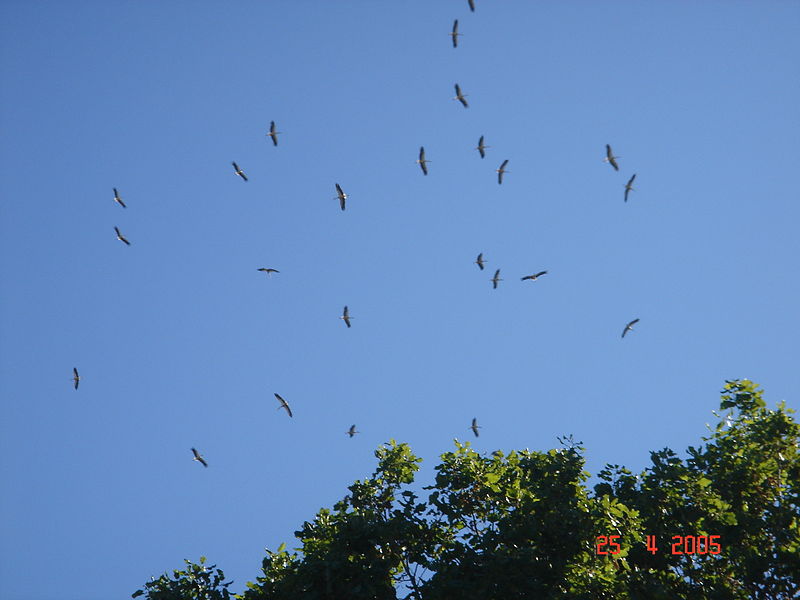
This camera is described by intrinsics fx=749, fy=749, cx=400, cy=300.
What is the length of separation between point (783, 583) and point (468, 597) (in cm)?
1058

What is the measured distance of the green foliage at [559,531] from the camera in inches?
981

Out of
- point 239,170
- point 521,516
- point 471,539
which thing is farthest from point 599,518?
point 239,170

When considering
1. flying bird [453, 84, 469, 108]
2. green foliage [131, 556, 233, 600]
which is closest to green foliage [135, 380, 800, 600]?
green foliage [131, 556, 233, 600]

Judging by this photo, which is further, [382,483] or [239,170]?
[239,170]

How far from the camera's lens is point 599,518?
25.6m

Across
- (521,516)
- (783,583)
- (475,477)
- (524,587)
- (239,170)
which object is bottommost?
(783,583)

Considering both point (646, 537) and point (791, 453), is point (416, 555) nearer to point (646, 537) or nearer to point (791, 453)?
point (646, 537)

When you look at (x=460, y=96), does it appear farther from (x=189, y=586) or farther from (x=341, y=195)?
(x=189, y=586)

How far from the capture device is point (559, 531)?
25.7m

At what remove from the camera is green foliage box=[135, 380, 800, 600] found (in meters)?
24.9

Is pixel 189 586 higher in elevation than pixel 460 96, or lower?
lower
